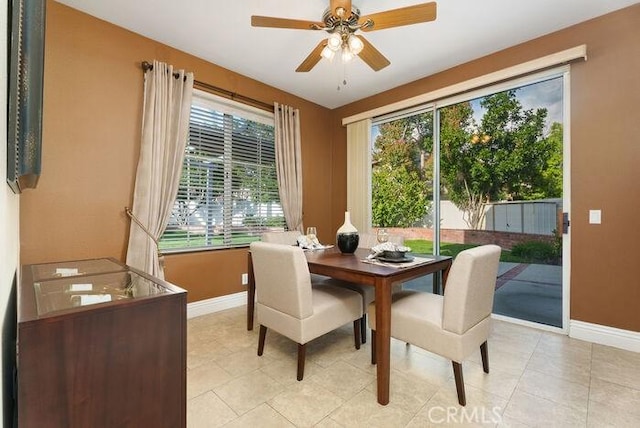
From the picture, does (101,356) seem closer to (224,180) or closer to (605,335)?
(224,180)

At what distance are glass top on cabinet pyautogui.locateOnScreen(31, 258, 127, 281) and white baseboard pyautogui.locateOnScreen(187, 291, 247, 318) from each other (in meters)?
1.34

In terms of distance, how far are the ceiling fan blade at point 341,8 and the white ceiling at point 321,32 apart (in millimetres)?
374

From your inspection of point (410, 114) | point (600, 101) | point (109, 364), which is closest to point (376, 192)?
point (410, 114)

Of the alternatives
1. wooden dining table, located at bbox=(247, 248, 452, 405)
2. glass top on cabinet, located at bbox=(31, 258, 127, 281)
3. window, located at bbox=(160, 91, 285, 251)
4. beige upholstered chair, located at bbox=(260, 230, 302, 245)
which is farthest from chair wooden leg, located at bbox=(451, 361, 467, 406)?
window, located at bbox=(160, 91, 285, 251)

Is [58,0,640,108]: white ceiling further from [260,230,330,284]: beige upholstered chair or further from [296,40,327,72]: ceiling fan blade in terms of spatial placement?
[260,230,330,284]: beige upholstered chair

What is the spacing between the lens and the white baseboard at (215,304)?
2.97m

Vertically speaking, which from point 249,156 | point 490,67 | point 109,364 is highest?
point 490,67

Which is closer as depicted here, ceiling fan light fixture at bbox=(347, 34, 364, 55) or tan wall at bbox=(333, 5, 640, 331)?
ceiling fan light fixture at bbox=(347, 34, 364, 55)

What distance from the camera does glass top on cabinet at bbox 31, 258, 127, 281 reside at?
1421 millimetres

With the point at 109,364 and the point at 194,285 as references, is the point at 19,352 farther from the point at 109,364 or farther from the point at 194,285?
the point at 194,285

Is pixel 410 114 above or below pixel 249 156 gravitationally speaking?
above

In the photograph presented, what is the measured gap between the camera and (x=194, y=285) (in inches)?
118

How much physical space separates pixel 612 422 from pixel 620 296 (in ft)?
4.18

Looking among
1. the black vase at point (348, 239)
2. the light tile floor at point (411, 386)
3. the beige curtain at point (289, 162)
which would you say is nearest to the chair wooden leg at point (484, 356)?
the light tile floor at point (411, 386)
